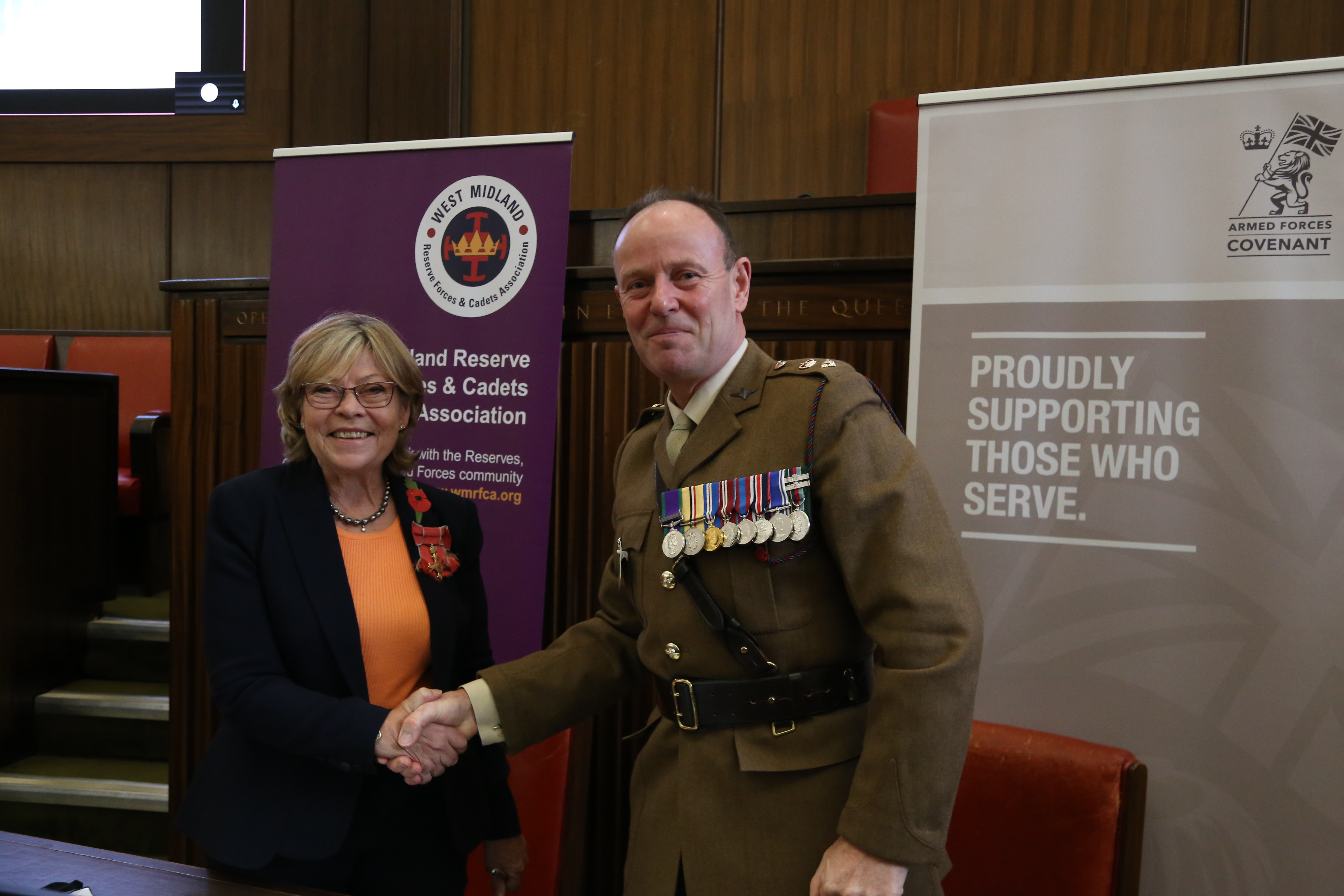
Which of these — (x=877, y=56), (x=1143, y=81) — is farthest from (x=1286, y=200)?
(x=877, y=56)

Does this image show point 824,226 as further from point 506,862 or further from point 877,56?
point 877,56

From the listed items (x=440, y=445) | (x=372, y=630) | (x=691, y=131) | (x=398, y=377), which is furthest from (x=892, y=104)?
(x=372, y=630)

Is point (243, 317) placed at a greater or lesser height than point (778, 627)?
greater

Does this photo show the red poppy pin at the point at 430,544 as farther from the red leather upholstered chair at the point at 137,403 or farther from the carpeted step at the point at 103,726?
the red leather upholstered chair at the point at 137,403

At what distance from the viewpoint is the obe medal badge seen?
1.20m

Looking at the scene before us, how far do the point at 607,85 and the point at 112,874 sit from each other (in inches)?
152

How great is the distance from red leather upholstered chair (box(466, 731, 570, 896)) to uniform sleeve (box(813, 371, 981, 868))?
756 mm

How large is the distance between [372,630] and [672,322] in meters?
0.69

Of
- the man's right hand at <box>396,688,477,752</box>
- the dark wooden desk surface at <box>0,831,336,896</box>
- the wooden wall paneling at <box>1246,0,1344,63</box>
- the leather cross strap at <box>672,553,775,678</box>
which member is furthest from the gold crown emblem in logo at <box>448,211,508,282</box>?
the wooden wall paneling at <box>1246,0,1344,63</box>

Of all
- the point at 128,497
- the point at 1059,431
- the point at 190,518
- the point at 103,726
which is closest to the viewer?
the point at 1059,431

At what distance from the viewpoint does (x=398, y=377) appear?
1.59m

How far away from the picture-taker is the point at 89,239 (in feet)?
16.3

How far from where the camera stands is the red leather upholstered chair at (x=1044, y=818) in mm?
1466

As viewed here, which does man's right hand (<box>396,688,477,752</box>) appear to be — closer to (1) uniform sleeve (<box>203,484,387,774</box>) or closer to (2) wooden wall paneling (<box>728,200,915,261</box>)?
(1) uniform sleeve (<box>203,484,387,774</box>)
